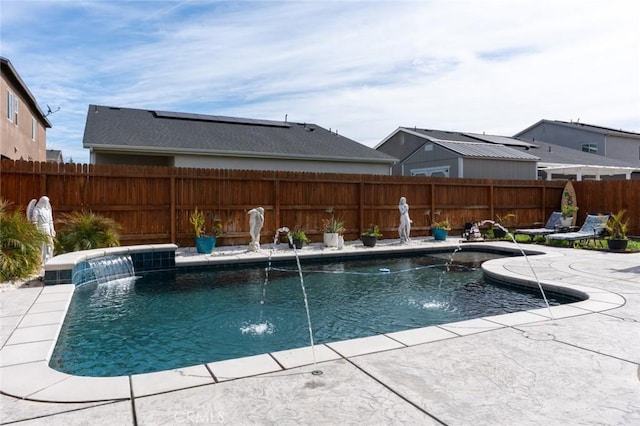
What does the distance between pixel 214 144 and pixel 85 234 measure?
656cm

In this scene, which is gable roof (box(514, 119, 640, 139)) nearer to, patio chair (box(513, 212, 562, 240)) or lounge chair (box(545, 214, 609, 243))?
patio chair (box(513, 212, 562, 240))

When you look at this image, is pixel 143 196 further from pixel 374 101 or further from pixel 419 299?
pixel 374 101

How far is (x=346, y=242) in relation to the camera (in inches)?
506

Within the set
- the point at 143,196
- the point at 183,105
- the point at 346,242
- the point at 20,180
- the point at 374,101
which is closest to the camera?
the point at 20,180

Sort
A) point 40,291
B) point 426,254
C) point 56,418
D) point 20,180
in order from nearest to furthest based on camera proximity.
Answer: point 56,418, point 40,291, point 20,180, point 426,254

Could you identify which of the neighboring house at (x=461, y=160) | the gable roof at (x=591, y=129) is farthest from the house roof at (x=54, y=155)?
the gable roof at (x=591, y=129)

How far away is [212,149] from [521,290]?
10.4 m

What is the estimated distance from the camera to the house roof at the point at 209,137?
45.3 ft

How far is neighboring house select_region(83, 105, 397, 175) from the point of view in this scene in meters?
13.9

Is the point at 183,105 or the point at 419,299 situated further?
the point at 183,105

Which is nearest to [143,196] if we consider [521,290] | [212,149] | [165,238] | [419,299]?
[165,238]

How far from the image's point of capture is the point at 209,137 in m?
15.6

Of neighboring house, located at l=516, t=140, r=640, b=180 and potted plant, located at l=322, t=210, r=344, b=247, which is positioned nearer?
potted plant, located at l=322, t=210, r=344, b=247

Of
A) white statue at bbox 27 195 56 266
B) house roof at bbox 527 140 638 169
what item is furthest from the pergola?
white statue at bbox 27 195 56 266
